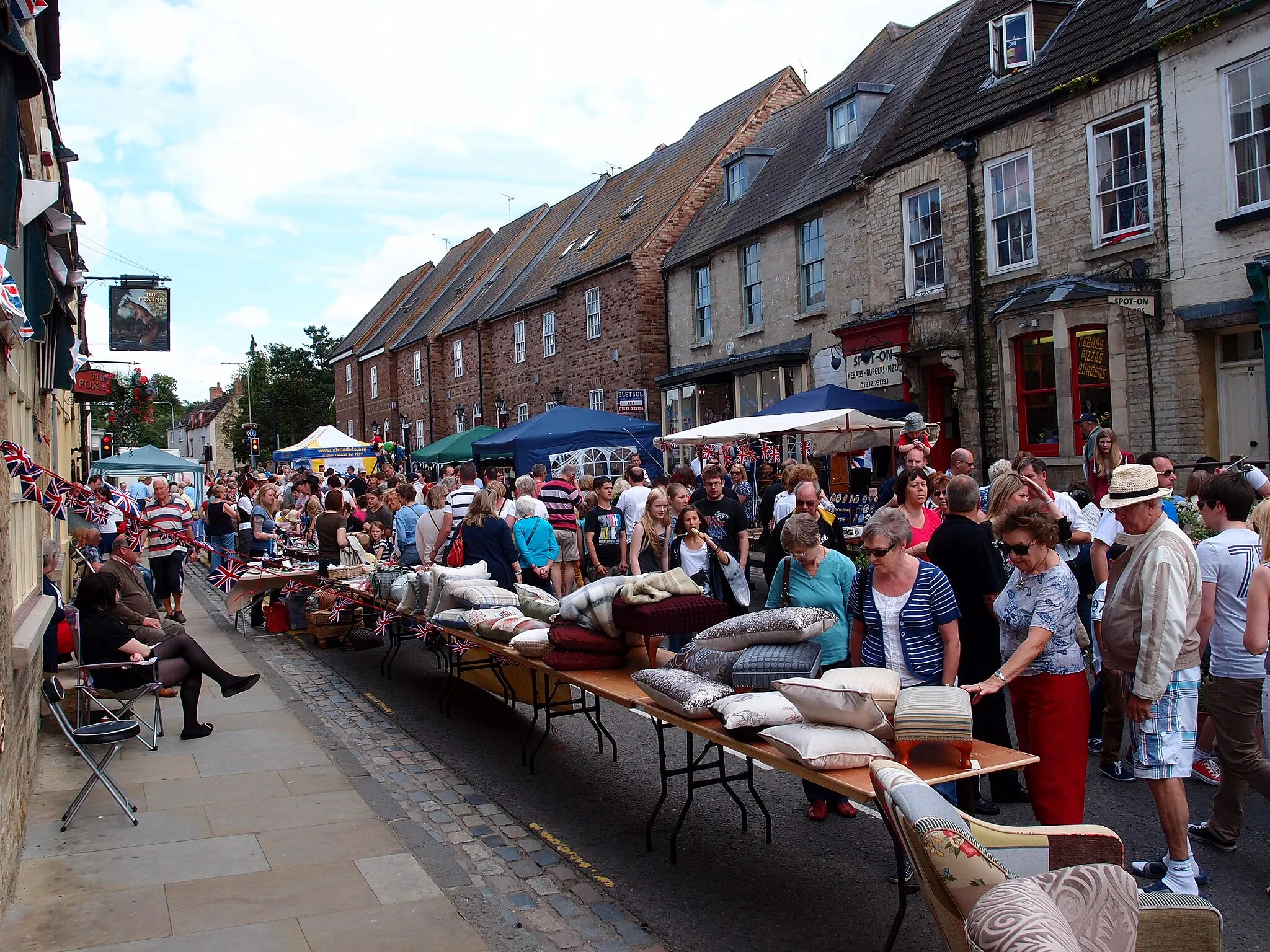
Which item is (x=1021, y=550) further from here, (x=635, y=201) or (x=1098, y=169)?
(x=635, y=201)

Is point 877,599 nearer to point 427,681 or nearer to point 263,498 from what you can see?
point 427,681

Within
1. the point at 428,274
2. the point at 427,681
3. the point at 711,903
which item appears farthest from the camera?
the point at 428,274

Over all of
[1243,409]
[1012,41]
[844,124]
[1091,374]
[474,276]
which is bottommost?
[1243,409]

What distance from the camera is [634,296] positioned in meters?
28.0

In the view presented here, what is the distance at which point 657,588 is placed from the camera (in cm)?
589

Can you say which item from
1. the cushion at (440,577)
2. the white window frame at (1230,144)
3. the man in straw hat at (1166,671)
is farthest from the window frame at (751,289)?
the man in straw hat at (1166,671)

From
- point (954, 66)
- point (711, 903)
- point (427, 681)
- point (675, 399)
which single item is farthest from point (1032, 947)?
point (675, 399)

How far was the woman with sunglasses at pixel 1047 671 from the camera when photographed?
4652 mm

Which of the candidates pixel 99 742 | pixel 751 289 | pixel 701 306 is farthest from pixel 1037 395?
pixel 99 742

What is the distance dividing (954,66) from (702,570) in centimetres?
1373

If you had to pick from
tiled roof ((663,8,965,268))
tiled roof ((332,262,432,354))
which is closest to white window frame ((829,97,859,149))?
tiled roof ((663,8,965,268))

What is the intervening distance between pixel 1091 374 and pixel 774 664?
11.4 metres

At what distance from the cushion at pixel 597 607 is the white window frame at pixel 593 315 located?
80.0 ft

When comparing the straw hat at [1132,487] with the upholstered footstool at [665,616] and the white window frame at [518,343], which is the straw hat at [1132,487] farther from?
the white window frame at [518,343]
